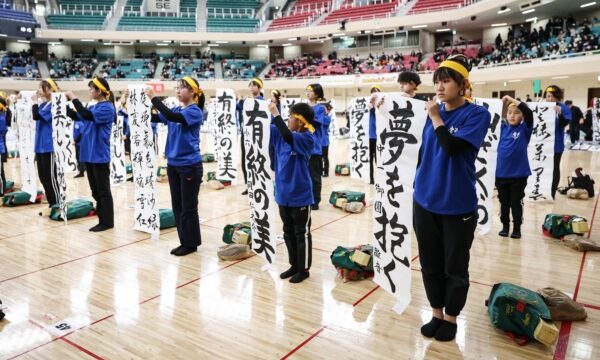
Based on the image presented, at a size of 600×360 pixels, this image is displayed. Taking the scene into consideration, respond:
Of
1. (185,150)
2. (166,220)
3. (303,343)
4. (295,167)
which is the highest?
(185,150)

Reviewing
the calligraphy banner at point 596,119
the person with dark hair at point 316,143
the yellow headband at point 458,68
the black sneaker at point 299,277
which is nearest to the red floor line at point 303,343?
the black sneaker at point 299,277

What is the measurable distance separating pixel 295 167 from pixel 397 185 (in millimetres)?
950

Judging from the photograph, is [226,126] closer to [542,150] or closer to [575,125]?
[542,150]

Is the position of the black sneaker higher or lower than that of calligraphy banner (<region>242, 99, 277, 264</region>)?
lower

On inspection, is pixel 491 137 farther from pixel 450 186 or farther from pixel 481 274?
pixel 450 186

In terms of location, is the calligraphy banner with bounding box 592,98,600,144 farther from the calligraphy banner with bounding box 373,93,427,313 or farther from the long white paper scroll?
the long white paper scroll

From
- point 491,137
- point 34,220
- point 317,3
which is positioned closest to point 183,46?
point 317,3

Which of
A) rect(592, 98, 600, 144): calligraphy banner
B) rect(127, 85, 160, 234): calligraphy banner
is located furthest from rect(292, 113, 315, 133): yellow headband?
rect(592, 98, 600, 144): calligraphy banner

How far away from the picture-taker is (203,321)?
124 inches

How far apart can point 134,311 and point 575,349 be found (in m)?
3.08

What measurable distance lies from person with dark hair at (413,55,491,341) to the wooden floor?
532 millimetres

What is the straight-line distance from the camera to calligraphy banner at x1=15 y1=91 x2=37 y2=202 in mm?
6828

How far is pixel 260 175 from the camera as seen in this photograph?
3871mm

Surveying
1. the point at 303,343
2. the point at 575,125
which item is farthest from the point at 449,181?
the point at 575,125
